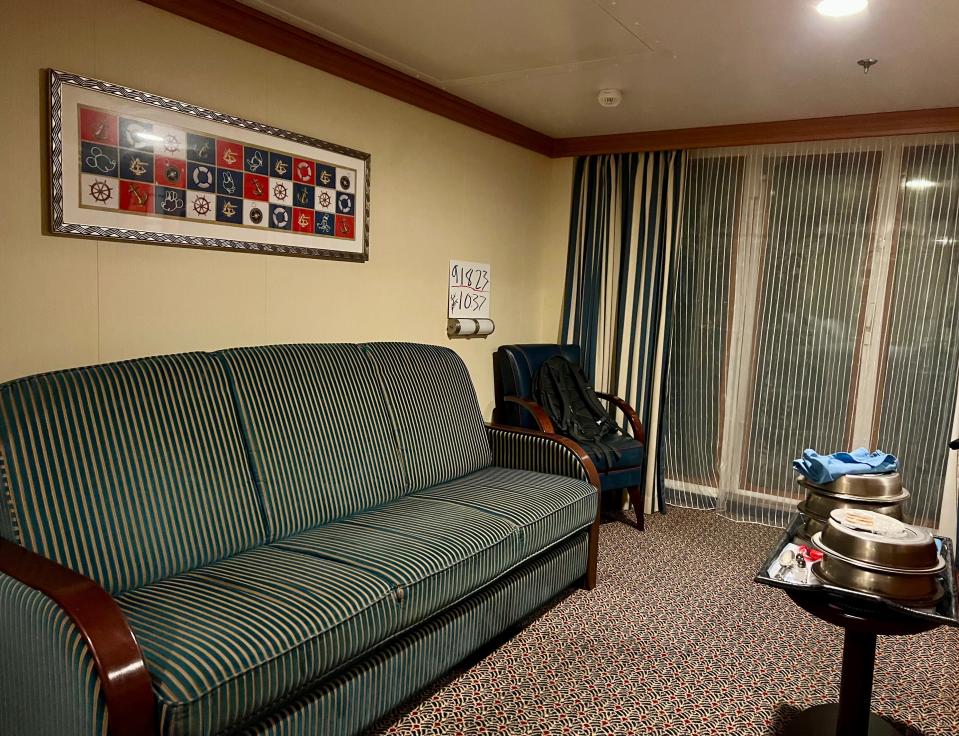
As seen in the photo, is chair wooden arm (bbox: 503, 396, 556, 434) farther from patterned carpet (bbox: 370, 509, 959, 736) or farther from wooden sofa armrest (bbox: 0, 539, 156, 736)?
wooden sofa armrest (bbox: 0, 539, 156, 736)

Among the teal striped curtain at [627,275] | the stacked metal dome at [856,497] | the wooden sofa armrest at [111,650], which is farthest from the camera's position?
the teal striped curtain at [627,275]

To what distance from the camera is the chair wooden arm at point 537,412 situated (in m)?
3.79

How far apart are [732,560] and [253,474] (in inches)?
94.7

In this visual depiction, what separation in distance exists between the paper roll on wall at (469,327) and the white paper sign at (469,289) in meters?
0.05

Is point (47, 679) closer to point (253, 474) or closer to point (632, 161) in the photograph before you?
point (253, 474)

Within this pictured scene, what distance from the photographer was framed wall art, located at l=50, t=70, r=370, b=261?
2.26m

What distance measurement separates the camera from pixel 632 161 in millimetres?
4449

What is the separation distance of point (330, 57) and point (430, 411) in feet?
5.02

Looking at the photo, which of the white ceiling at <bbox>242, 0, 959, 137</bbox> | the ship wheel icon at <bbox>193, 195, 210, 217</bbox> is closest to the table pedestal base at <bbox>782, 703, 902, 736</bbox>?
the white ceiling at <bbox>242, 0, 959, 137</bbox>

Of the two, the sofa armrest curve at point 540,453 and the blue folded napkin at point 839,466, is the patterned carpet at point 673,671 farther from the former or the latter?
the blue folded napkin at point 839,466

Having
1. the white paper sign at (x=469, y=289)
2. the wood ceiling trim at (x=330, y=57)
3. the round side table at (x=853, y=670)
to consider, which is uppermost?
the wood ceiling trim at (x=330, y=57)

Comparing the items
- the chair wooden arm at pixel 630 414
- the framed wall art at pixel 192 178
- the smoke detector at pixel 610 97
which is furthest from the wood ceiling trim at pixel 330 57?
the chair wooden arm at pixel 630 414

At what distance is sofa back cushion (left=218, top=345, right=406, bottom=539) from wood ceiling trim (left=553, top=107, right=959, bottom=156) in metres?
2.32

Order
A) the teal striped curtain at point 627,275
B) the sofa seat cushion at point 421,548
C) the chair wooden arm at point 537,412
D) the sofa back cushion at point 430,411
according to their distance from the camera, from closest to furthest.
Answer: the sofa seat cushion at point 421,548 → the sofa back cushion at point 430,411 → the chair wooden arm at point 537,412 → the teal striped curtain at point 627,275
